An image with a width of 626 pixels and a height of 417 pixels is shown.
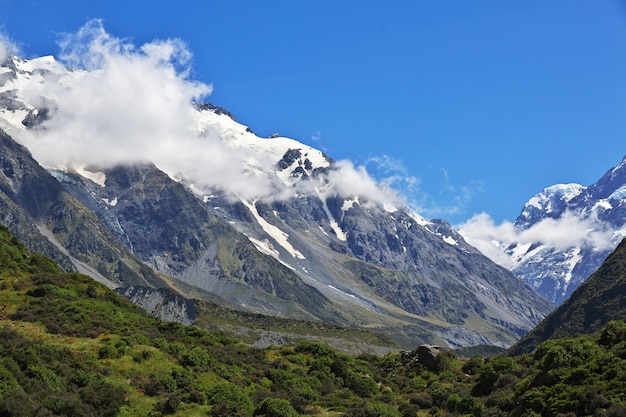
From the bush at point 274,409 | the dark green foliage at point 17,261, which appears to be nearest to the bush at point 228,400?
the bush at point 274,409

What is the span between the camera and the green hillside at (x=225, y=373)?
52.6m

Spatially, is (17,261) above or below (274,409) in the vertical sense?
below

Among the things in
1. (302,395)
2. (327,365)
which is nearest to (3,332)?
(302,395)

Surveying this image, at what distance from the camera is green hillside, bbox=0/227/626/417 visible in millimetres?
52625

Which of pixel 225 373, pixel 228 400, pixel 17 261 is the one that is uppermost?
pixel 225 373

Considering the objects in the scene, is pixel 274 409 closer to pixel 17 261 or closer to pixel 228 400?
pixel 228 400

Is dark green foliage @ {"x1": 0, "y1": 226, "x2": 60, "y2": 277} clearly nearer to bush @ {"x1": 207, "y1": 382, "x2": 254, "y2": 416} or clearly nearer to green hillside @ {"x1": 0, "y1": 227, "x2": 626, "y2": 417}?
green hillside @ {"x1": 0, "y1": 227, "x2": 626, "y2": 417}

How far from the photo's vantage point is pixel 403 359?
99500mm

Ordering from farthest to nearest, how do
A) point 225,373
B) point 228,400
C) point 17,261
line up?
point 17,261, point 225,373, point 228,400

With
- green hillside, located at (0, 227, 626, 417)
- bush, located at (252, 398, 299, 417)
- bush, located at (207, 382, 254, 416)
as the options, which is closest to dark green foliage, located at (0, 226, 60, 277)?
green hillside, located at (0, 227, 626, 417)

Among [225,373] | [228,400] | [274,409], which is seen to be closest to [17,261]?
[225,373]

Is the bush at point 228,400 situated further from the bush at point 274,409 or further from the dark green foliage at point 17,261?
the dark green foliage at point 17,261

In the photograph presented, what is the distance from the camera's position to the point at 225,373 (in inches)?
2798

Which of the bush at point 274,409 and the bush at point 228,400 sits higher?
the bush at point 274,409
